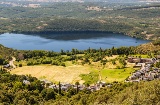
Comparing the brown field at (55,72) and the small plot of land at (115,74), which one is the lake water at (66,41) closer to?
the brown field at (55,72)

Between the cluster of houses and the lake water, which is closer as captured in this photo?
the cluster of houses

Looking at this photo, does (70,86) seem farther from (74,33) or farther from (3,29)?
(3,29)

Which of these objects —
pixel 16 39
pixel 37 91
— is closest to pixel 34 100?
pixel 37 91

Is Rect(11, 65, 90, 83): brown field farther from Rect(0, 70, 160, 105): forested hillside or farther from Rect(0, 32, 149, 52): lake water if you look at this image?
Rect(0, 32, 149, 52): lake water

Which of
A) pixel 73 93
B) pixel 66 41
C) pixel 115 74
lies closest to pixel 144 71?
pixel 115 74

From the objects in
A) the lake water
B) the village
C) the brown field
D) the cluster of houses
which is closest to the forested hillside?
the village
